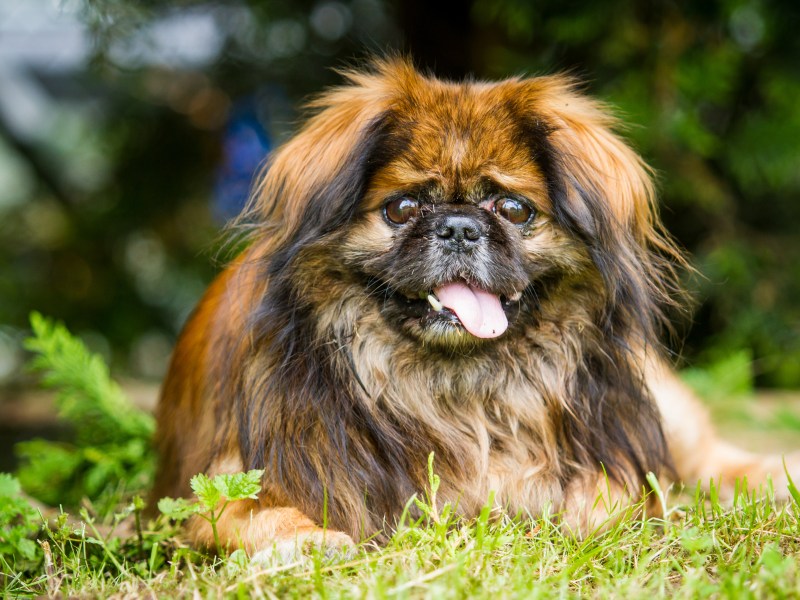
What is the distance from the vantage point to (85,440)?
13.0ft

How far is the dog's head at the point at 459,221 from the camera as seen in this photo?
99.2 inches

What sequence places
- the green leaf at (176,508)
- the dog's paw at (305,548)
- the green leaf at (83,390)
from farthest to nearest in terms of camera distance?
the green leaf at (83,390), the green leaf at (176,508), the dog's paw at (305,548)

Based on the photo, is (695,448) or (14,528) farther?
(695,448)

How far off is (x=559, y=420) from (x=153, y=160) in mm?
3542

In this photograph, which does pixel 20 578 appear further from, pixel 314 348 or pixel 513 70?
pixel 513 70

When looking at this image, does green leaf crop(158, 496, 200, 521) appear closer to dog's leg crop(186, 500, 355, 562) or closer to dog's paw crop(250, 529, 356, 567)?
dog's leg crop(186, 500, 355, 562)

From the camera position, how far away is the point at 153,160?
215 inches

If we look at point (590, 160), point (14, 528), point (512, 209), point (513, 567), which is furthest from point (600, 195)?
point (14, 528)

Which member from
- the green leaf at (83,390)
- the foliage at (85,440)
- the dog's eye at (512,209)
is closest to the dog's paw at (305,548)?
the dog's eye at (512,209)

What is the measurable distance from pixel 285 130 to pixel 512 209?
302cm

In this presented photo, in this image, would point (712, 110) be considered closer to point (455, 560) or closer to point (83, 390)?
point (83, 390)

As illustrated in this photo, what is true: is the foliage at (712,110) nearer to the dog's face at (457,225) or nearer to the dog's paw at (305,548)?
the dog's face at (457,225)

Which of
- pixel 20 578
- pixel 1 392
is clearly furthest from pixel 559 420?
pixel 1 392

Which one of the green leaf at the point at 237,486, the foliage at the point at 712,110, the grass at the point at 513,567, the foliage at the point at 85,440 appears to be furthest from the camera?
the foliage at the point at 712,110
